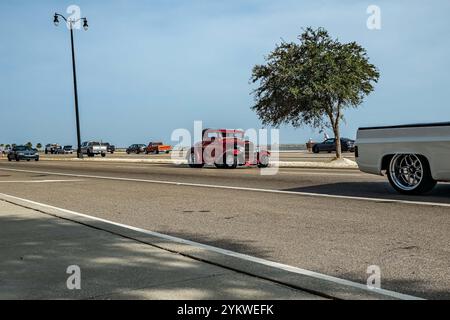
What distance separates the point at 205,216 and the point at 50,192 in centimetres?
611

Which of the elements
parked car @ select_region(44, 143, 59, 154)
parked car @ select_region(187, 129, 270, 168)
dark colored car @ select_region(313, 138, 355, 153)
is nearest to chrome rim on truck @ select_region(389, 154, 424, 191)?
parked car @ select_region(187, 129, 270, 168)

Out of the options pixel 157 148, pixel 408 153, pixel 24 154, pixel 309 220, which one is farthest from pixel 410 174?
pixel 157 148

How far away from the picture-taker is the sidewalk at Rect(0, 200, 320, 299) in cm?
403

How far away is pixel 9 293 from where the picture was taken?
4.10 meters

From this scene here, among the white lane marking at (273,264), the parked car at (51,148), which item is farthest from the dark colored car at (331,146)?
the parked car at (51,148)

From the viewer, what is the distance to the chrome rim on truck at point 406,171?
10.1 meters

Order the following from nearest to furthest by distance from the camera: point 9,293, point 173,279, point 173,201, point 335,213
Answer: point 9,293 < point 173,279 < point 335,213 < point 173,201

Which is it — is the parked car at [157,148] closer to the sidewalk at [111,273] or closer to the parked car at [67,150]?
the parked car at [67,150]

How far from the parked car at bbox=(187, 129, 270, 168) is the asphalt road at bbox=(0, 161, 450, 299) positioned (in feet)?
28.2

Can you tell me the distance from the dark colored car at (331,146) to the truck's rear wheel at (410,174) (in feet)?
125

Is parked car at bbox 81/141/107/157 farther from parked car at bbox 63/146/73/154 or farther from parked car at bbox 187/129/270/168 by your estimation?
parked car at bbox 187/129/270/168
